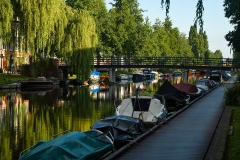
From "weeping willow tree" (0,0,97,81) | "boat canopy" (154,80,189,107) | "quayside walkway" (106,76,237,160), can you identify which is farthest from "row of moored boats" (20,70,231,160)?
"weeping willow tree" (0,0,97,81)

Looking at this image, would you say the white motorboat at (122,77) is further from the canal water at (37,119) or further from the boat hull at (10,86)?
the canal water at (37,119)

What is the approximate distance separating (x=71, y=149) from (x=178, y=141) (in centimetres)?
512

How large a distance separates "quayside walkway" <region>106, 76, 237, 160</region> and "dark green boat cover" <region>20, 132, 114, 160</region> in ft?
2.33

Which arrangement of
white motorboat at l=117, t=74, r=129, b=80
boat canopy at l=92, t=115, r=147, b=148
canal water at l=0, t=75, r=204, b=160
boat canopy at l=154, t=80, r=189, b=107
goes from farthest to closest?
white motorboat at l=117, t=74, r=129, b=80
boat canopy at l=154, t=80, r=189, b=107
canal water at l=0, t=75, r=204, b=160
boat canopy at l=92, t=115, r=147, b=148

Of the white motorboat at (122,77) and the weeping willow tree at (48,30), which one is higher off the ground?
the weeping willow tree at (48,30)

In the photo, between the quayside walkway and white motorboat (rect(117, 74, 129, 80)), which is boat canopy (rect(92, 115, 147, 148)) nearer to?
the quayside walkway

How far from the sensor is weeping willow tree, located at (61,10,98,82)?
62.0 meters

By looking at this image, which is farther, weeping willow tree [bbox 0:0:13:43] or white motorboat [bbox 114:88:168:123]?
weeping willow tree [bbox 0:0:13:43]

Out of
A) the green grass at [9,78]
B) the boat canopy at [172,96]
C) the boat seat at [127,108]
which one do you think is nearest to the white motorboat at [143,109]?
the boat seat at [127,108]

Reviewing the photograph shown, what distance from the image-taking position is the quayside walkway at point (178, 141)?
14.9m

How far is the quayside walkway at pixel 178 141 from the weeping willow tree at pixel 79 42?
37880 mm

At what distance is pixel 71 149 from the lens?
46.8 feet

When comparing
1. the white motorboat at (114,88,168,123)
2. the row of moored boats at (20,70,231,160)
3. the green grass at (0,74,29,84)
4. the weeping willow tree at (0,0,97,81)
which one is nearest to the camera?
the row of moored boats at (20,70,231,160)

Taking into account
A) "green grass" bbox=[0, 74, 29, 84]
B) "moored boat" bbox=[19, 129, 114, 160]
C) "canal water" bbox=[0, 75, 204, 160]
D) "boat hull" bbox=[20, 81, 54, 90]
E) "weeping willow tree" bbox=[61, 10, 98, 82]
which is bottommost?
"canal water" bbox=[0, 75, 204, 160]
